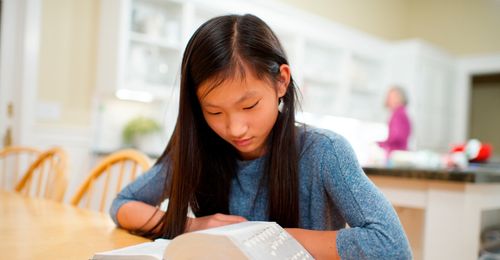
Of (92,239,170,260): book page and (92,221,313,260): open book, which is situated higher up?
(92,221,313,260): open book

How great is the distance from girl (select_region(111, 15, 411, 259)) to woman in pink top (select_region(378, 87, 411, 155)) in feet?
9.82

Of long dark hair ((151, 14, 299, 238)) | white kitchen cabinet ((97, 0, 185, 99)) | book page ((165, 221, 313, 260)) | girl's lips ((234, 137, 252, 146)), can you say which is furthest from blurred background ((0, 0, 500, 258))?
book page ((165, 221, 313, 260))

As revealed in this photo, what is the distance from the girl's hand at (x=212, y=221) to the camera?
0.87 metres

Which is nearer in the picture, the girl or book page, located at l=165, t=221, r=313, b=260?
book page, located at l=165, t=221, r=313, b=260

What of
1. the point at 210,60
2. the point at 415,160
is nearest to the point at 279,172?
the point at 210,60

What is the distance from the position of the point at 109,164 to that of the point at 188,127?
0.63 meters

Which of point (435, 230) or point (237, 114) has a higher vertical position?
point (237, 114)

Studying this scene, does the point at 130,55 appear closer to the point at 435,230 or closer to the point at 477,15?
the point at 435,230

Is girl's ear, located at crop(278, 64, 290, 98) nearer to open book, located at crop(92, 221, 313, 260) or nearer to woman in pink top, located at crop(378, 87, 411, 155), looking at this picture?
open book, located at crop(92, 221, 313, 260)

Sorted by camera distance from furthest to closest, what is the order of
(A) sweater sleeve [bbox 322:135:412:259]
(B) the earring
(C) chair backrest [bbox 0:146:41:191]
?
(C) chair backrest [bbox 0:146:41:191]
(B) the earring
(A) sweater sleeve [bbox 322:135:412:259]

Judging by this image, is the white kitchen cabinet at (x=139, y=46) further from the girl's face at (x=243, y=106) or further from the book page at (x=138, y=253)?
the book page at (x=138, y=253)

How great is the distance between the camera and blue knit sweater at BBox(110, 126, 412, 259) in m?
0.71

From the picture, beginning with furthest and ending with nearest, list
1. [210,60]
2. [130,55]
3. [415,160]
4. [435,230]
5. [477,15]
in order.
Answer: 1. [477,15]
2. [130,55]
3. [415,160]
4. [435,230]
5. [210,60]

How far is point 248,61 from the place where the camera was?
2.63ft
